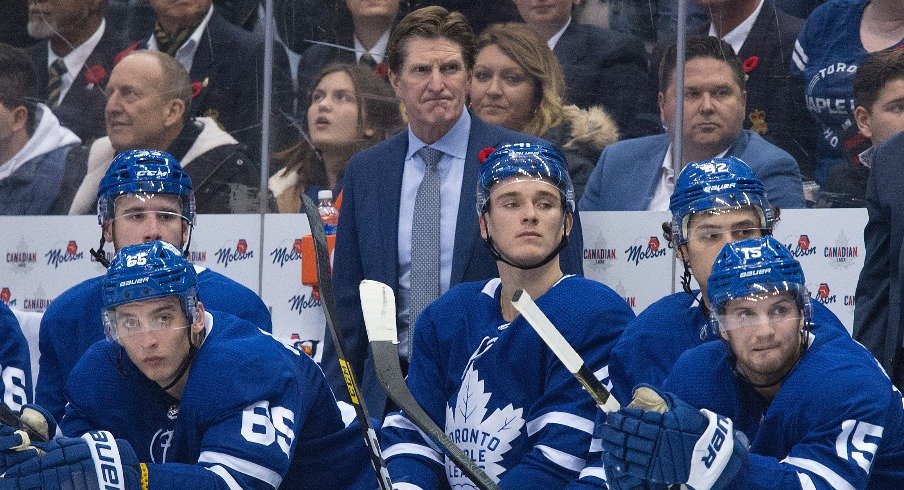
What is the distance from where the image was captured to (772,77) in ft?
14.5

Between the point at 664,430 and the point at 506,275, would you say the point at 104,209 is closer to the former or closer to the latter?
the point at 506,275

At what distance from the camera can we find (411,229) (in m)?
4.16

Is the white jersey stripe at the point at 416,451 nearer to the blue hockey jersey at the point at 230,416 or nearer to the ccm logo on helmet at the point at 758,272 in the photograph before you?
the blue hockey jersey at the point at 230,416

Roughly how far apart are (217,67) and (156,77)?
256 mm

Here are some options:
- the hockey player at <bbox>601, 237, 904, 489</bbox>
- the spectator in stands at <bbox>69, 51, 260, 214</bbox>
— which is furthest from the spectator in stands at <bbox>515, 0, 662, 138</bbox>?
the hockey player at <bbox>601, 237, 904, 489</bbox>

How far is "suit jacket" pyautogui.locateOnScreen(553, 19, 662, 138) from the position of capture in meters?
4.56

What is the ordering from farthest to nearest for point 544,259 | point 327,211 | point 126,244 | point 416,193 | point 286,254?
point 286,254 < point 327,211 < point 416,193 < point 126,244 < point 544,259

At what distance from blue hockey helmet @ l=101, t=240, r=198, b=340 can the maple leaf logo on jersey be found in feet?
1.93

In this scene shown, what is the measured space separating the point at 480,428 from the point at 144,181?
1.30 metres

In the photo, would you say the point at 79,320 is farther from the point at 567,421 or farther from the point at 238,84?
the point at 238,84

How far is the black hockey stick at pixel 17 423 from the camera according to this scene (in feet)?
9.05

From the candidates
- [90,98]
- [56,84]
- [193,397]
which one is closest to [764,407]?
[193,397]

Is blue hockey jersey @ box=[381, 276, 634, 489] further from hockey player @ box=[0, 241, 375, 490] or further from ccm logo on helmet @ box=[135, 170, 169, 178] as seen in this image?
ccm logo on helmet @ box=[135, 170, 169, 178]

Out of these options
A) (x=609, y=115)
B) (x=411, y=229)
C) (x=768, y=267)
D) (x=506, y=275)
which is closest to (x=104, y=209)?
(x=411, y=229)
